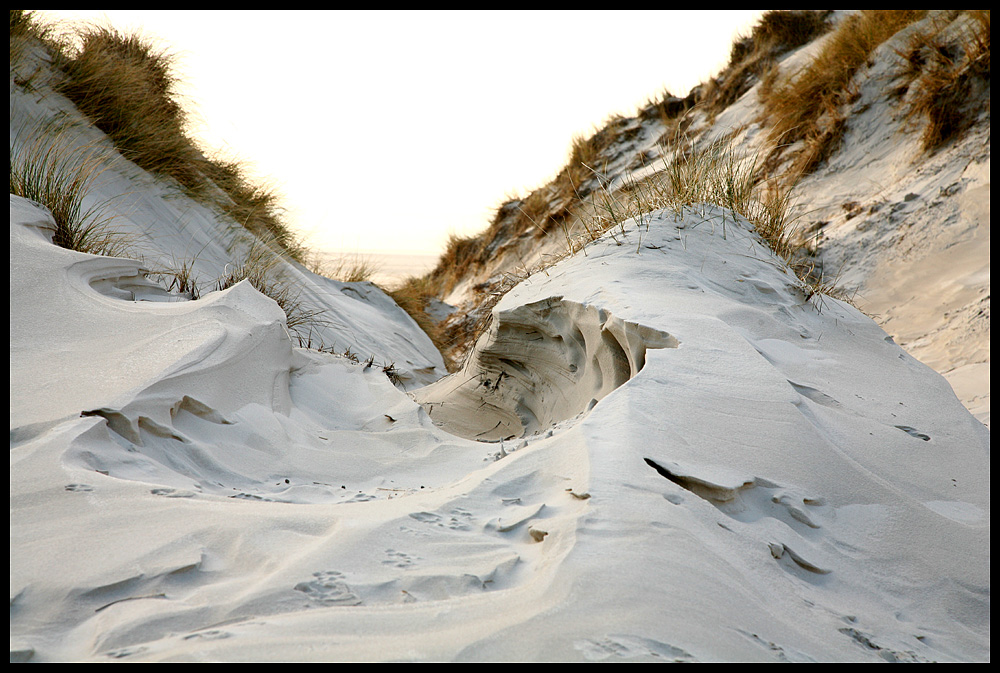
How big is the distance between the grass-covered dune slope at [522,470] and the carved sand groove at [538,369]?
0.06ft

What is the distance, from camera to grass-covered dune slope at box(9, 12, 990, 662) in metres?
1.19

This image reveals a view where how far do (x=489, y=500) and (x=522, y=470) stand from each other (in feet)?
0.55

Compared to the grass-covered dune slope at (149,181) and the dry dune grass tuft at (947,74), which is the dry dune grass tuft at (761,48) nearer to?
the dry dune grass tuft at (947,74)

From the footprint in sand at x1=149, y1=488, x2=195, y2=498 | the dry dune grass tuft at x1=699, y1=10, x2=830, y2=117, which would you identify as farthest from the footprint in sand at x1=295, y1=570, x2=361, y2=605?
the dry dune grass tuft at x1=699, y1=10, x2=830, y2=117

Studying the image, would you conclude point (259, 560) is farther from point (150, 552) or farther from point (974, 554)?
point (974, 554)

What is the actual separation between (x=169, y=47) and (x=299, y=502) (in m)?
7.03

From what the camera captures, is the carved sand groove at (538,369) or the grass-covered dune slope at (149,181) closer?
the carved sand groove at (538,369)

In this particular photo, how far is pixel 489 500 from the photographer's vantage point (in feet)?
5.49

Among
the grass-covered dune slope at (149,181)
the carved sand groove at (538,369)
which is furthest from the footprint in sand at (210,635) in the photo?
the grass-covered dune slope at (149,181)

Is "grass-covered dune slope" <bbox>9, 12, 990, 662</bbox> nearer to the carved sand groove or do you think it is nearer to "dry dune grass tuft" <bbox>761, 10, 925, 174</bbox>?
the carved sand groove

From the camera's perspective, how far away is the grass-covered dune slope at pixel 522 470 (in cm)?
119

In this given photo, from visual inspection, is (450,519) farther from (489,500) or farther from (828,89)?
(828,89)

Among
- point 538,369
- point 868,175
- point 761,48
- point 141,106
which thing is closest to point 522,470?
point 538,369
